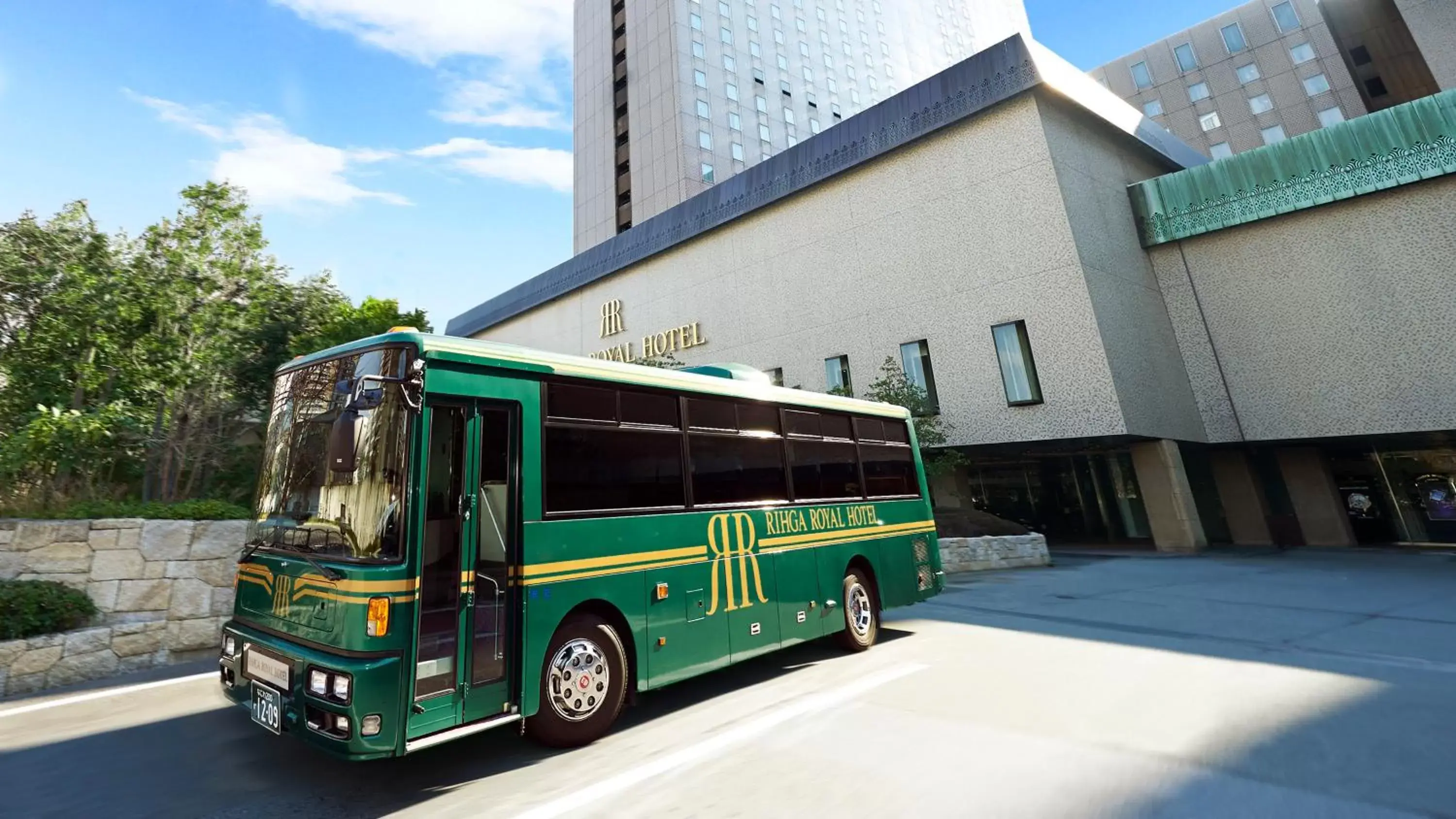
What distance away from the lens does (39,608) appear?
6918 millimetres

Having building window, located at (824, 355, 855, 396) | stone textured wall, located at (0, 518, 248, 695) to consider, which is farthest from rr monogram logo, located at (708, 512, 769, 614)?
building window, located at (824, 355, 855, 396)

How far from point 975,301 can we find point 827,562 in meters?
14.5

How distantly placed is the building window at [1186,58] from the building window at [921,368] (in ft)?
132

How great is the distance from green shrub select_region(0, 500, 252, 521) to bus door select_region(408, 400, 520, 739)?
5785 mm

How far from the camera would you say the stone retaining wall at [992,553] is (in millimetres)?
15438

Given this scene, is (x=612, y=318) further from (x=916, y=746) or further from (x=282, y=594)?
(x=916, y=746)

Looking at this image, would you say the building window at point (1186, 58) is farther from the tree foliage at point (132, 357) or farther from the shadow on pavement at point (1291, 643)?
the tree foliage at point (132, 357)

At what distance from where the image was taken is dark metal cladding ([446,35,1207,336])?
18359 millimetres

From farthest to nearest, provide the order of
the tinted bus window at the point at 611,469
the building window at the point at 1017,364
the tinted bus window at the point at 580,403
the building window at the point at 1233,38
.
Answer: the building window at the point at 1233,38 → the building window at the point at 1017,364 → the tinted bus window at the point at 580,403 → the tinted bus window at the point at 611,469

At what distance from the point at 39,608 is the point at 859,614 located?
10177 mm

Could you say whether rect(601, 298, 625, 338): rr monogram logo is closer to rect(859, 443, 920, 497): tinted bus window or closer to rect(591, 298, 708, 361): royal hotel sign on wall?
rect(591, 298, 708, 361): royal hotel sign on wall

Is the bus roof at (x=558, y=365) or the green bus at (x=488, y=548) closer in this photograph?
the green bus at (x=488, y=548)

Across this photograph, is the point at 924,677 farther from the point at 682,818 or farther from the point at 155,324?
the point at 155,324

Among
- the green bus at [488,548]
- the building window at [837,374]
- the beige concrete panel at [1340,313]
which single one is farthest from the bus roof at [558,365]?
the beige concrete panel at [1340,313]
